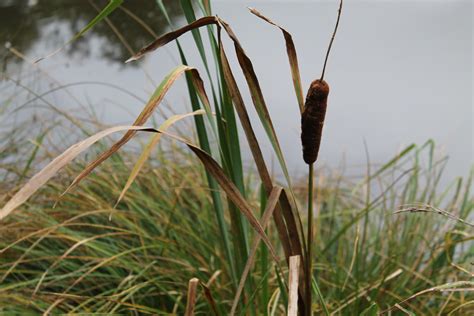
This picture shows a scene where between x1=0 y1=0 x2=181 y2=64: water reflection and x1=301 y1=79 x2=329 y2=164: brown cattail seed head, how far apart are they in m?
2.53

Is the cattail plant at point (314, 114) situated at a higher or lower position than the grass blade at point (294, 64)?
lower

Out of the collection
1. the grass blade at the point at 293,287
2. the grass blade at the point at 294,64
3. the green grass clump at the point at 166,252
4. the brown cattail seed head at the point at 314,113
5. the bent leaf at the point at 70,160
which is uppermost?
the grass blade at the point at 294,64

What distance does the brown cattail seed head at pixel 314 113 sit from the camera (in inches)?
30.2

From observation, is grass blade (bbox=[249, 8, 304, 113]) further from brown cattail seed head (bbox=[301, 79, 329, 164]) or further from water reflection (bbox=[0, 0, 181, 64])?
water reflection (bbox=[0, 0, 181, 64])

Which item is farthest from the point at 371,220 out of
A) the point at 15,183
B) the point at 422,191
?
the point at 15,183

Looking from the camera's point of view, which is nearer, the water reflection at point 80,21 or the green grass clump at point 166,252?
the green grass clump at point 166,252

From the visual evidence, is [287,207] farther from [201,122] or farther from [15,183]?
[15,183]

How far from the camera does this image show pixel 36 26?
354cm

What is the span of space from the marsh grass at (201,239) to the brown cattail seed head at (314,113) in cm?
8

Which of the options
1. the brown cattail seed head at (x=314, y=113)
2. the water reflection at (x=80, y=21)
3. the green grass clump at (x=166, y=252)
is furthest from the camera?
the water reflection at (x=80, y=21)

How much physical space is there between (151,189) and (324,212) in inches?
30.4

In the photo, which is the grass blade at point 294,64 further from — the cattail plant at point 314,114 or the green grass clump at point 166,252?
the green grass clump at point 166,252

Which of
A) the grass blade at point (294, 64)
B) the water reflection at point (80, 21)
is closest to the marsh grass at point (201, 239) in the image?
the grass blade at point (294, 64)

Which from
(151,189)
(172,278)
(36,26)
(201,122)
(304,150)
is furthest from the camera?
(36,26)
